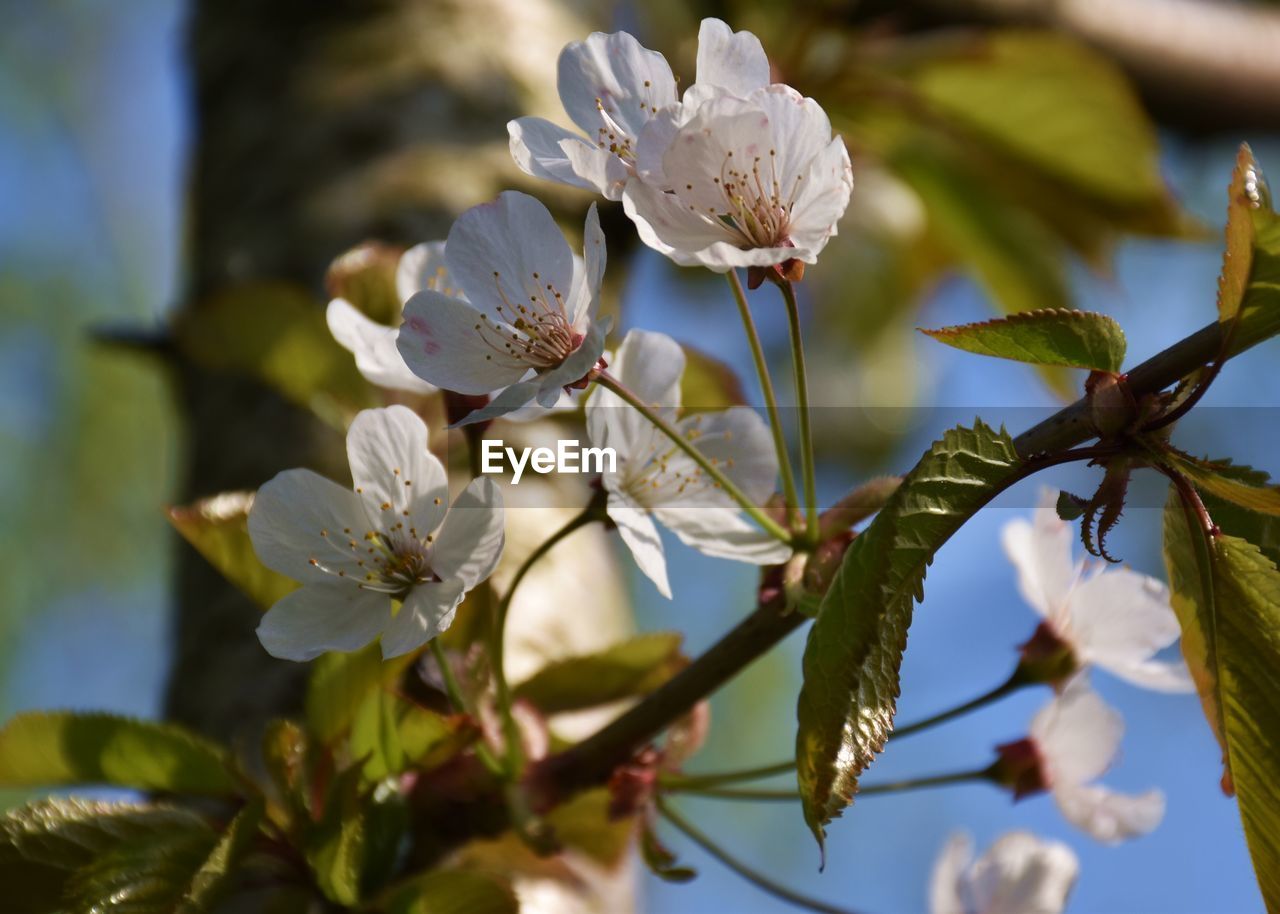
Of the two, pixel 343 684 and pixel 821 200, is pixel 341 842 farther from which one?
pixel 821 200

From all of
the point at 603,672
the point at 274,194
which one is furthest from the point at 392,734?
the point at 274,194

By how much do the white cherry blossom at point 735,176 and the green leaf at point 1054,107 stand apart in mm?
927

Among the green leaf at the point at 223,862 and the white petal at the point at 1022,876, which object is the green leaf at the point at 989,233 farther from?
the green leaf at the point at 223,862

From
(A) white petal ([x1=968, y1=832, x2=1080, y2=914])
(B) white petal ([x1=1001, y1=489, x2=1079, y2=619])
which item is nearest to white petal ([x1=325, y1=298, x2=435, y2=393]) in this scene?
(B) white petal ([x1=1001, y1=489, x2=1079, y2=619])

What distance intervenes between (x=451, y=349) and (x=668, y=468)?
0.14 m

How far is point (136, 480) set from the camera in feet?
12.1

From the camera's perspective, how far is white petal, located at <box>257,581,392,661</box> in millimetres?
513

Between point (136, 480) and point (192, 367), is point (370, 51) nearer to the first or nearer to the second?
point (192, 367)

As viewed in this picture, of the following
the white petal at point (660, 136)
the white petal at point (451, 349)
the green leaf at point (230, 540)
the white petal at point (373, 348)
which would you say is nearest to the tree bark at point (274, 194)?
the green leaf at point (230, 540)

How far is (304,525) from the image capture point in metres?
0.55

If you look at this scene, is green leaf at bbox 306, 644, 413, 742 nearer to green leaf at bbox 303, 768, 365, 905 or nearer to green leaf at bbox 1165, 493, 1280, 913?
green leaf at bbox 303, 768, 365, 905

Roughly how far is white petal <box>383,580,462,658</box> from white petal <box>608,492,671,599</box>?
0.26ft

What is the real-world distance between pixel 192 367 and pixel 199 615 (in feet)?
1.06

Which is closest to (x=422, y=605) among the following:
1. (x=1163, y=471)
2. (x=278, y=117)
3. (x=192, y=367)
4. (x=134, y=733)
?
(x=134, y=733)
